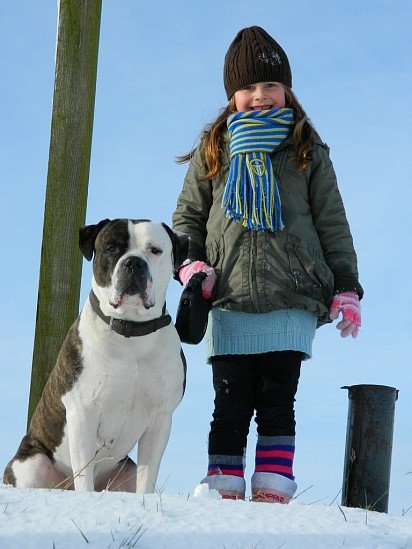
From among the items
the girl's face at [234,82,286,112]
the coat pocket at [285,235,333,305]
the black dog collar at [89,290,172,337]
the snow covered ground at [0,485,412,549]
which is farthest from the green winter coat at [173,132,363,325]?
the snow covered ground at [0,485,412,549]

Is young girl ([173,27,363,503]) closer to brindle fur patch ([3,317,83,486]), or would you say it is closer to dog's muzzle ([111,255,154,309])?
dog's muzzle ([111,255,154,309])

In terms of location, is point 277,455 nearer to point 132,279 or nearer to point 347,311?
point 347,311

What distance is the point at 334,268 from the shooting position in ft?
15.8

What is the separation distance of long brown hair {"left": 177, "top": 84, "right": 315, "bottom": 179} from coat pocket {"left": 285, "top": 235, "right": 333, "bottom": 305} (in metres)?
0.49

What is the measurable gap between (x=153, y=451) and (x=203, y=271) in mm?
1043

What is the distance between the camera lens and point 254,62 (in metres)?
4.91

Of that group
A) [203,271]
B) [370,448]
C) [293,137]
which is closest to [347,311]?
[203,271]

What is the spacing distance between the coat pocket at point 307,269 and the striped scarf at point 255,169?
0.15 m

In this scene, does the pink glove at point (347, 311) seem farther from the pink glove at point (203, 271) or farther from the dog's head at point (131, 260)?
the dog's head at point (131, 260)

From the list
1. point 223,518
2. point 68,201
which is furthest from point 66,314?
point 223,518

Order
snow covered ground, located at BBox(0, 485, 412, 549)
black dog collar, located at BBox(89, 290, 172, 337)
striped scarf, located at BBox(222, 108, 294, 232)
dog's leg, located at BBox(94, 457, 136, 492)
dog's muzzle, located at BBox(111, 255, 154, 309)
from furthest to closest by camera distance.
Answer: striped scarf, located at BBox(222, 108, 294, 232), dog's leg, located at BBox(94, 457, 136, 492), black dog collar, located at BBox(89, 290, 172, 337), dog's muzzle, located at BBox(111, 255, 154, 309), snow covered ground, located at BBox(0, 485, 412, 549)

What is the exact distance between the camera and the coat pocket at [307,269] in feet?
15.1

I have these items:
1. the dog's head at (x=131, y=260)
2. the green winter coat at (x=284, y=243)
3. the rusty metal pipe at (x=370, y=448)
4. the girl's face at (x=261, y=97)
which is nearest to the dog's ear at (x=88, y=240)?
the dog's head at (x=131, y=260)

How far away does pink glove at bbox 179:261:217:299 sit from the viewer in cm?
468
